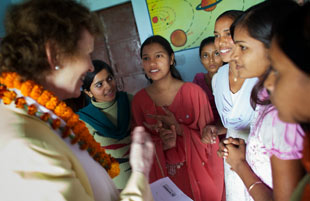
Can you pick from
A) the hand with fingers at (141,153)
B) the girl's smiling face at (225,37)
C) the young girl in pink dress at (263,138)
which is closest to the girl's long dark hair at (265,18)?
the young girl in pink dress at (263,138)

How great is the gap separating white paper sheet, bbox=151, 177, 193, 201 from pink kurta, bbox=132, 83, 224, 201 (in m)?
0.52

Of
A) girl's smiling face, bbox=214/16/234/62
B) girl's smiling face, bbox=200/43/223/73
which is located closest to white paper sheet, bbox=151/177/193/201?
girl's smiling face, bbox=214/16/234/62

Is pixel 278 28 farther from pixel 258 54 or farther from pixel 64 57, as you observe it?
pixel 64 57

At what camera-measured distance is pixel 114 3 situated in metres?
3.66

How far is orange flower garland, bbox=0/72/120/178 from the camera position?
31.0 inches

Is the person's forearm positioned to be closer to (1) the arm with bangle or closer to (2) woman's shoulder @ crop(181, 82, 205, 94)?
(1) the arm with bangle

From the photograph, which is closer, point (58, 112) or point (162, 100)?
point (58, 112)

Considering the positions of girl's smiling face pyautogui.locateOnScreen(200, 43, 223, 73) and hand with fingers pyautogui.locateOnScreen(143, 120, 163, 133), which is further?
girl's smiling face pyautogui.locateOnScreen(200, 43, 223, 73)

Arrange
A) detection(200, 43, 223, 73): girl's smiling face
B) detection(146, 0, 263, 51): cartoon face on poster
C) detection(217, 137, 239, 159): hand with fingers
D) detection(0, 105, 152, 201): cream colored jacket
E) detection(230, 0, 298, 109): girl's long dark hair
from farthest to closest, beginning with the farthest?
detection(146, 0, 263, 51): cartoon face on poster → detection(200, 43, 223, 73): girl's smiling face → detection(217, 137, 239, 159): hand with fingers → detection(230, 0, 298, 109): girl's long dark hair → detection(0, 105, 152, 201): cream colored jacket

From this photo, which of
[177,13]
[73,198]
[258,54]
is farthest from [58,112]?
[177,13]

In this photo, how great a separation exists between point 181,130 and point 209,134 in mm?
254

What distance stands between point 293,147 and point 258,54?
0.57 m

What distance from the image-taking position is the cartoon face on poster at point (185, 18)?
335 centimetres

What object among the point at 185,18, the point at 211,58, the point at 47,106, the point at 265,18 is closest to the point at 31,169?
the point at 47,106
